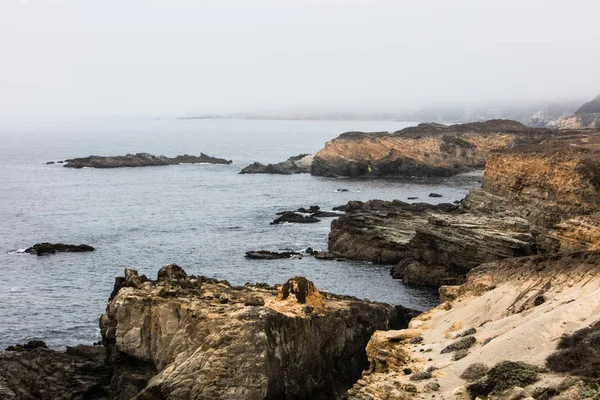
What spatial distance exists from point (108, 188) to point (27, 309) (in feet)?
255

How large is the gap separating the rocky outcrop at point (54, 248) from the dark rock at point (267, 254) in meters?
17.0

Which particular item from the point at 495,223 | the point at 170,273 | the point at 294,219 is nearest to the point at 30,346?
the point at 170,273

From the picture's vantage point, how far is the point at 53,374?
121 ft

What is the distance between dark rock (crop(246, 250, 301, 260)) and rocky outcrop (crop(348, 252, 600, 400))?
3492 cm

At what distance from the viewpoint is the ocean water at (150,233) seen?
56.0m

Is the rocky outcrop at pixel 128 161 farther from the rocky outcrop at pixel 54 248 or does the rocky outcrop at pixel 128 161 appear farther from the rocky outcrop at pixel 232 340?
the rocky outcrop at pixel 232 340

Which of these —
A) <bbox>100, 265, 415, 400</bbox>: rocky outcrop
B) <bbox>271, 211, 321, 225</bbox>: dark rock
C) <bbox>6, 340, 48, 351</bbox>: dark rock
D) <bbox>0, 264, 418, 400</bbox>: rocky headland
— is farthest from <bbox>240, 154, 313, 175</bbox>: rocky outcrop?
<bbox>100, 265, 415, 400</bbox>: rocky outcrop

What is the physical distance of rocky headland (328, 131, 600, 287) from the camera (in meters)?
59.6

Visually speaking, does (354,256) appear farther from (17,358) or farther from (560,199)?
(17,358)

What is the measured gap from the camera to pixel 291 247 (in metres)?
77.4

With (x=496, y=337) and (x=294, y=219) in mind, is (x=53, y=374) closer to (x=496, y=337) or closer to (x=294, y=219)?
(x=496, y=337)

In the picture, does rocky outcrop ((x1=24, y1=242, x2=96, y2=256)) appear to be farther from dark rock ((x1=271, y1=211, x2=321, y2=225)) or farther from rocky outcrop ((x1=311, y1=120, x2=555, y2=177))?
rocky outcrop ((x1=311, y1=120, x2=555, y2=177))

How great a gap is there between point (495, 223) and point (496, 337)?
3749 centimetres

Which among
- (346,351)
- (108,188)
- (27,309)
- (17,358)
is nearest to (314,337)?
(346,351)
